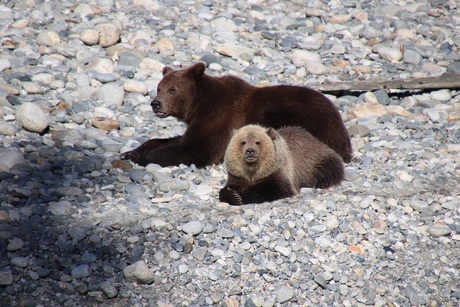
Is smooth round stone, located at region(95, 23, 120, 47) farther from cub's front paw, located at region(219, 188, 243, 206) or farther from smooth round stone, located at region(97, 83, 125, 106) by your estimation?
cub's front paw, located at region(219, 188, 243, 206)

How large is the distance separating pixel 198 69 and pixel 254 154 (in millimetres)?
1976

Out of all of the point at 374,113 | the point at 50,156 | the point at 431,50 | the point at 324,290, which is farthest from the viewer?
the point at 431,50

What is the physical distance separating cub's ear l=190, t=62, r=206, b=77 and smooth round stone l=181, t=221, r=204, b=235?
2.88 metres

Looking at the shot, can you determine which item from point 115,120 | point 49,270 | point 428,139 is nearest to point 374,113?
point 428,139

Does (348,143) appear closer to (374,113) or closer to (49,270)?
(374,113)

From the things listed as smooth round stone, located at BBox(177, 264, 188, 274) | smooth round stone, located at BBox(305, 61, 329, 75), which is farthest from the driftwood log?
smooth round stone, located at BBox(177, 264, 188, 274)

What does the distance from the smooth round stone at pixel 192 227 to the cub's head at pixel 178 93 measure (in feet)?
8.87

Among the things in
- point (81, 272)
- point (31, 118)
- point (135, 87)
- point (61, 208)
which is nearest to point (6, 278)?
point (81, 272)

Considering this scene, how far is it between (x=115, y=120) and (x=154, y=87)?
110 centimetres

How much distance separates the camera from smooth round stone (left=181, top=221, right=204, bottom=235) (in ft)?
21.5

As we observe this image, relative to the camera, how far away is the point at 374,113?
972 cm

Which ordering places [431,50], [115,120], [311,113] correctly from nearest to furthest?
[311,113], [115,120], [431,50]

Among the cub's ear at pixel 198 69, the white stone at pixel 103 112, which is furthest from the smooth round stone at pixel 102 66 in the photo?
the cub's ear at pixel 198 69

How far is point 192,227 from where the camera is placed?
6.57 metres
